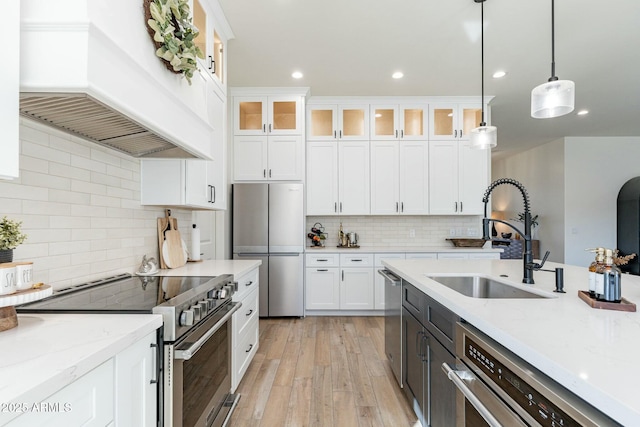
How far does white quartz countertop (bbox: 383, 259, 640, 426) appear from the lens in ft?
2.05

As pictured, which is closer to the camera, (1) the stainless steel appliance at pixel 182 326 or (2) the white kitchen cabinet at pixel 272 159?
(1) the stainless steel appliance at pixel 182 326

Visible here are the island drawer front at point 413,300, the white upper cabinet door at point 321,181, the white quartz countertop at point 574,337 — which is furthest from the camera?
the white upper cabinet door at point 321,181

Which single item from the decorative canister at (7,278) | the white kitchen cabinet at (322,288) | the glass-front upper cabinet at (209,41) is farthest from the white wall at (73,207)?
the white kitchen cabinet at (322,288)

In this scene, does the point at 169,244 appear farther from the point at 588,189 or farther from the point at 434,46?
the point at 588,189

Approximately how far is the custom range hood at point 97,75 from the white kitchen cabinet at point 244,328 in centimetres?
123

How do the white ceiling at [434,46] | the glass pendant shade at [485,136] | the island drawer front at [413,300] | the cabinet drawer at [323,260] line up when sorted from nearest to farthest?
the island drawer front at [413,300] → the white ceiling at [434,46] → the glass pendant shade at [485,136] → the cabinet drawer at [323,260]

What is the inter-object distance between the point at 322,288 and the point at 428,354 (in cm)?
249

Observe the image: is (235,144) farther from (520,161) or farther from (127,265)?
(520,161)

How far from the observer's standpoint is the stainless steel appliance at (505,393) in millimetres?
702

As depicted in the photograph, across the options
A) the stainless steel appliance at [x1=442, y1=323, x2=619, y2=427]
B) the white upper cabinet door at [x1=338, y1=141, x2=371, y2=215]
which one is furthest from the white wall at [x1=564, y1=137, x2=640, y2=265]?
the stainless steel appliance at [x1=442, y1=323, x2=619, y2=427]

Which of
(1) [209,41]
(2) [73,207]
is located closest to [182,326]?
(2) [73,207]

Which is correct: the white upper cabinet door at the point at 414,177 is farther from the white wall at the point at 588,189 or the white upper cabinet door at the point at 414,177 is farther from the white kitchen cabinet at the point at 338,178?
the white wall at the point at 588,189

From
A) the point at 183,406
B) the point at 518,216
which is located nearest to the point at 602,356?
the point at 183,406

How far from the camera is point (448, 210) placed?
4.36 metres
